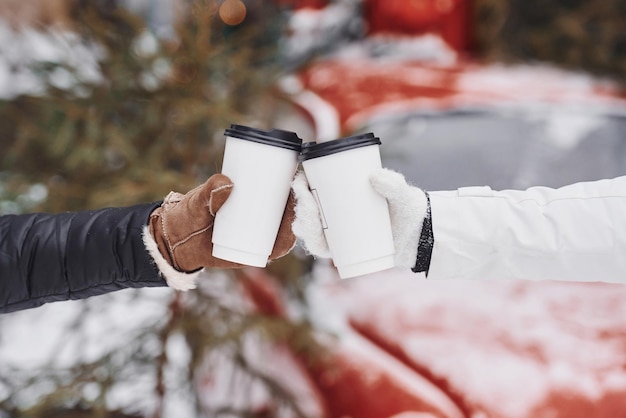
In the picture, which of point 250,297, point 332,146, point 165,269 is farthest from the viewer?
point 250,297

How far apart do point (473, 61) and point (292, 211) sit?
7.86ft

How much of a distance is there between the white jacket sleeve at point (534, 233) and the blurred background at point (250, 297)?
0.46 m

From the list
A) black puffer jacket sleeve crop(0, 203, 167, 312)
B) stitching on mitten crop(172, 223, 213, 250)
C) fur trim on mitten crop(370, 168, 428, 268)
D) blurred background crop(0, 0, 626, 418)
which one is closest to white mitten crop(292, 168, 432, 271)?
fur trim on mitten crop(370, 168, 428, 268)

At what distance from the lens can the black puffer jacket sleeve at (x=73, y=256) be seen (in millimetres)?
946

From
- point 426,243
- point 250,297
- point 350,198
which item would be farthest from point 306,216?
point 250,297

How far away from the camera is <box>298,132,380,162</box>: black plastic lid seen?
0.82 m

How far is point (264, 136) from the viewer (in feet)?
2.74

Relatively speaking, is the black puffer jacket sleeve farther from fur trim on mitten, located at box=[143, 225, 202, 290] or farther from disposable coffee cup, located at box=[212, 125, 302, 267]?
disposable coffee cup, located at box=[212, 125, 302, 267]

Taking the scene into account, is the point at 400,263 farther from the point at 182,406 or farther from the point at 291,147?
the point at 182,406

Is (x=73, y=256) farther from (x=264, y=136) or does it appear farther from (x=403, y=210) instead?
(x=403, y=210)

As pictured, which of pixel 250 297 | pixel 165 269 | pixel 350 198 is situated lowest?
pixel 250 297

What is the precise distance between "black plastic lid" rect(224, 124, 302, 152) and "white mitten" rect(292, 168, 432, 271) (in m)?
0.05

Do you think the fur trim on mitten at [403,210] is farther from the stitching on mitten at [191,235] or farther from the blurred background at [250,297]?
the blurred background at [250,297]

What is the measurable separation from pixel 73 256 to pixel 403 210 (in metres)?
0.53
